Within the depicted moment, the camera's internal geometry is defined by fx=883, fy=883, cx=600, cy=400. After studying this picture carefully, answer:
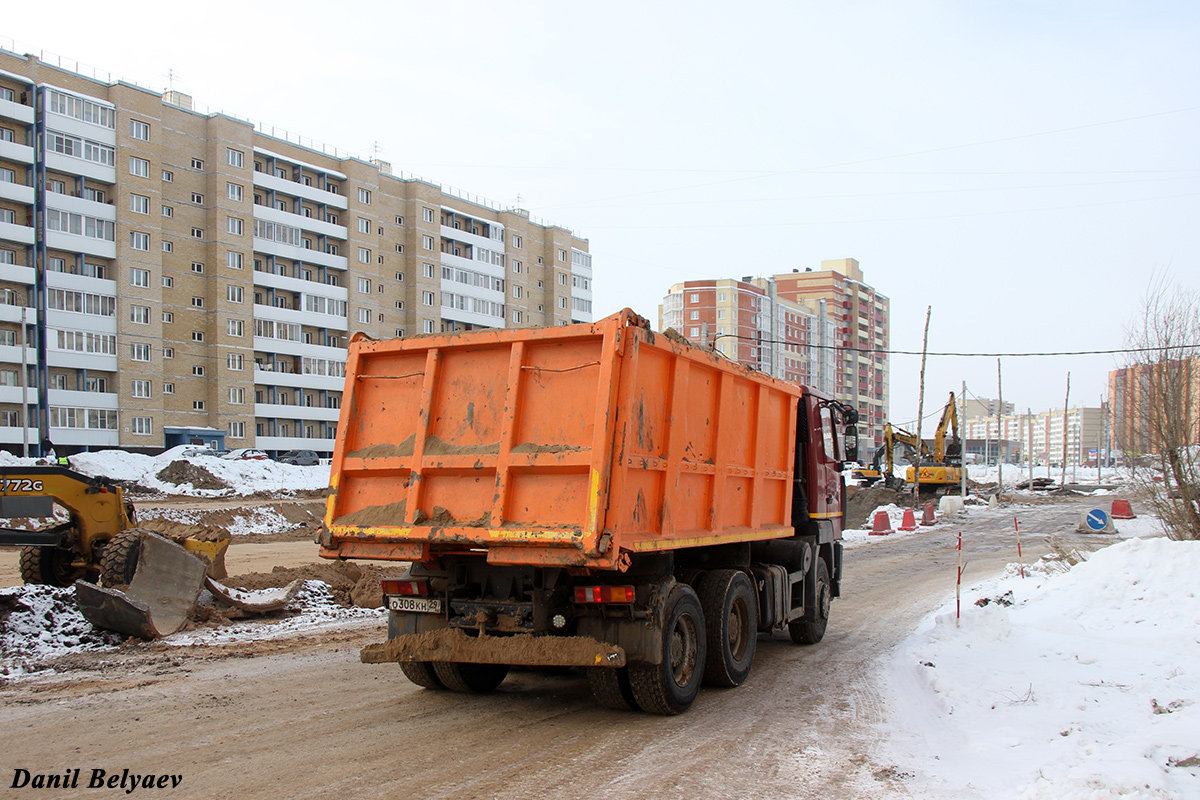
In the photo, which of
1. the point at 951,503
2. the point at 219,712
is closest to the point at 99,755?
the point at 219,712

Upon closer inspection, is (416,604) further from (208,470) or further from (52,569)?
(208,470)

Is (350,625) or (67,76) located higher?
(67,76)

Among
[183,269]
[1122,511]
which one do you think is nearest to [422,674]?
[1122,511]

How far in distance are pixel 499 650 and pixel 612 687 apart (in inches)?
37.3

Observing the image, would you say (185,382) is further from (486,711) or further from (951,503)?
(486,711)

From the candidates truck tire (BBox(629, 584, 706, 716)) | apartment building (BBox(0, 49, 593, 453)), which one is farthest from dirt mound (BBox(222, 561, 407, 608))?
apartment building (BBox(0, 49, 593, 453))

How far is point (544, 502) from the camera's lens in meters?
6.25

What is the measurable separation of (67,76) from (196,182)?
10193 mm

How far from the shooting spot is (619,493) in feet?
19.8

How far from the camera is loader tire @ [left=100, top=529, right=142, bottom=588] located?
10.3 m

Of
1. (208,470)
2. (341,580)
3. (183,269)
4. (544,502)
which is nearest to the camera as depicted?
(544,502)

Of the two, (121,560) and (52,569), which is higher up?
(121,560)

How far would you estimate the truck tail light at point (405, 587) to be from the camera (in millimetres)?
7117

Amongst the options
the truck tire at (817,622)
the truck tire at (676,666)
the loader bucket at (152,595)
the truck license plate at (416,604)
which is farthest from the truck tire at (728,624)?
the loader bucket at (152,595)
